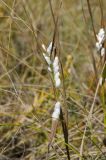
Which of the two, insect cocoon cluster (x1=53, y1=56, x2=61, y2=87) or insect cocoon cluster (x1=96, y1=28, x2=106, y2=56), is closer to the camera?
insect cocoon cluster (x1=53, y1=56, x2=61, y2=87)

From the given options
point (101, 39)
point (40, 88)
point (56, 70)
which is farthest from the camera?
point (40, 88)

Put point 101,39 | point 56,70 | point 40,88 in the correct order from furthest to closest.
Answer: point 40,88
point 101,39
point 56,70

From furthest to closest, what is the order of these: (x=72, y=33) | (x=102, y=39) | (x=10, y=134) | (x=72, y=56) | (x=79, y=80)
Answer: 1. (x=72, y=33)
2. (x=72, y=56)
3. (x=79, y=80)
4. (x=10, y=134)
5. (x=102, y=39)

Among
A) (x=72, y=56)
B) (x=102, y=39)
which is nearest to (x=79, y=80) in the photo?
(x=72, y=56)

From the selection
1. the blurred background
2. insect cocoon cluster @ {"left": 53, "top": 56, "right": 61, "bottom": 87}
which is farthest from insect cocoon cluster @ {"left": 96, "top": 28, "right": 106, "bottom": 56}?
insect cocoon cluster @ {"left": 53, "top": 56, "right": 61, "bottom": 87}

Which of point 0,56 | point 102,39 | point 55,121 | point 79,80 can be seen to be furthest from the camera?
point 79,80

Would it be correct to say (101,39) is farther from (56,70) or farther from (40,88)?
(40,88)

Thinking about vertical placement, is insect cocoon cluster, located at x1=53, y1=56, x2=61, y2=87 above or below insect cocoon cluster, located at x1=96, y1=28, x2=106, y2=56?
below

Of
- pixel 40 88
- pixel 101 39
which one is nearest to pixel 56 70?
pixel 101 39

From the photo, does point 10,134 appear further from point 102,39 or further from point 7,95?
point 102,39

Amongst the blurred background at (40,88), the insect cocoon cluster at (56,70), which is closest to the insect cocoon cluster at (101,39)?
the blurred background at (40,88)

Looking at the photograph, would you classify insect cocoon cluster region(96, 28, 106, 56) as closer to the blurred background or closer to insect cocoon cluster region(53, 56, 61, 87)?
the blurred background
